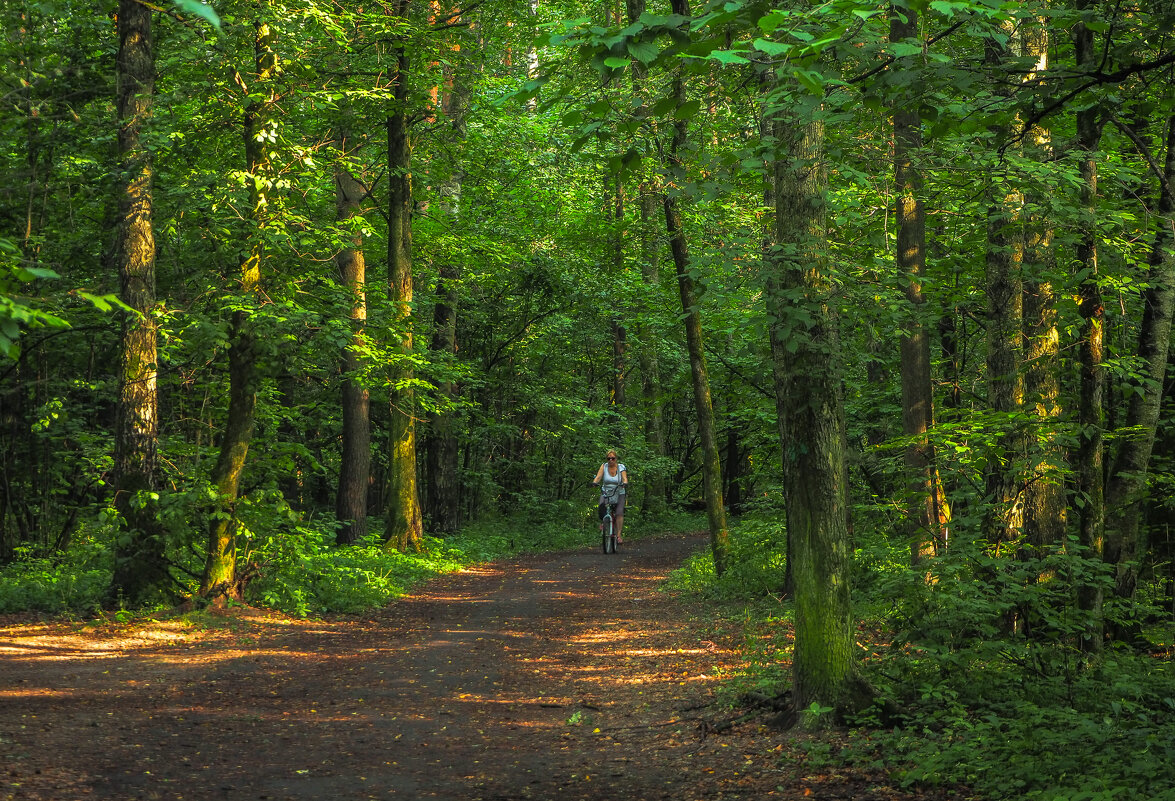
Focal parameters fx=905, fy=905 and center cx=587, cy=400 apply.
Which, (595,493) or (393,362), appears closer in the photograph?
(393,362)

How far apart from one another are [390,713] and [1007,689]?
4.62 m

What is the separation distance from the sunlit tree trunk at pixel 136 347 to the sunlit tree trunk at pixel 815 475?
7.83 m

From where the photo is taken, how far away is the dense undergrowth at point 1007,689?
15.7ft

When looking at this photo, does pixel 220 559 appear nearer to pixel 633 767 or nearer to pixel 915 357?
pixel 633 767

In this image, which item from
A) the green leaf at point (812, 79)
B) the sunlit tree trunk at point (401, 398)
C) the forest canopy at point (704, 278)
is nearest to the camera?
the green leaf at point (812, 79)

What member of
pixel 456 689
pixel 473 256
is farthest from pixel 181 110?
pixel 456 689

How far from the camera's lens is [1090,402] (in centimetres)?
737

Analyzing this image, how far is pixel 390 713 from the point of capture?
23.7ft

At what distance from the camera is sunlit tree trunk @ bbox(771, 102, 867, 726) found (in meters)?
6.16

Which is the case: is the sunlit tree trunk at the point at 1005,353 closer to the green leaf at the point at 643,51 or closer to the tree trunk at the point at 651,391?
the green leaf at the point at 643,51

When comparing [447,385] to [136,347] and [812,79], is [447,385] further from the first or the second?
[812,79]

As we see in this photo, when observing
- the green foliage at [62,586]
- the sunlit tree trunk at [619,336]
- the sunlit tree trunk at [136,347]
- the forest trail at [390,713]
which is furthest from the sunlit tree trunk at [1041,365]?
the sunlit tree trunk at [619,336]

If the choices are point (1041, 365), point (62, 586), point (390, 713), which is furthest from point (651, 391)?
point (390, 713)

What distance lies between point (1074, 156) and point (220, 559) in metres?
9.96
